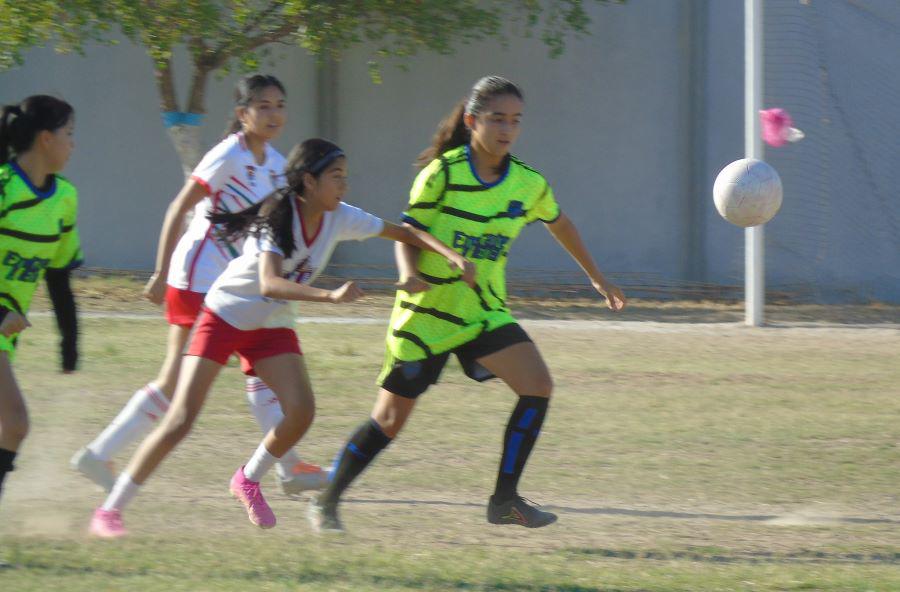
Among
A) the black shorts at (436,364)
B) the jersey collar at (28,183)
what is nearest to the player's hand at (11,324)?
the jersey collar at (28,183)

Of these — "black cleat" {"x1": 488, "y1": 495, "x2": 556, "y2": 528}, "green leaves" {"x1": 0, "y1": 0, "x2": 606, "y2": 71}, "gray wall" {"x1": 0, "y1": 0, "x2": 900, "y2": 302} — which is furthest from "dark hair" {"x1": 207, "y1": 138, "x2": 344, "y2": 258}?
"gray wall" {"x1": 0, "y1": 0, "x2": 900, "y2": 302}

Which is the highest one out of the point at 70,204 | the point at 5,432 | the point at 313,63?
the point at 313,63

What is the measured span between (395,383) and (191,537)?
1004mm

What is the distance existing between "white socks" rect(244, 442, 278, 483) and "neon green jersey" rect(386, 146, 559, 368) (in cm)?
63

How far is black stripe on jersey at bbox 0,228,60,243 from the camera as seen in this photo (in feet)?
15.1

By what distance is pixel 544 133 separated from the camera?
14555 millimetres

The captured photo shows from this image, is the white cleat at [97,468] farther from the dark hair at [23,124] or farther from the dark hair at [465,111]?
the dark hair at [465,111]

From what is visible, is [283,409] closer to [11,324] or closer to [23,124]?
[11,324]

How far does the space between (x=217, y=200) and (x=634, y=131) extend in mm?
9675

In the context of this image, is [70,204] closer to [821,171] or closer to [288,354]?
[288,354]

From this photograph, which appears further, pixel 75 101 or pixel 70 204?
pixel 75 101

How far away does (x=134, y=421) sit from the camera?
17.7 feet

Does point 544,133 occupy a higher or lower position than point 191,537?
higher

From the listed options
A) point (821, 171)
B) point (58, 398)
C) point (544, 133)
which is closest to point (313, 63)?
point (544, 133)
